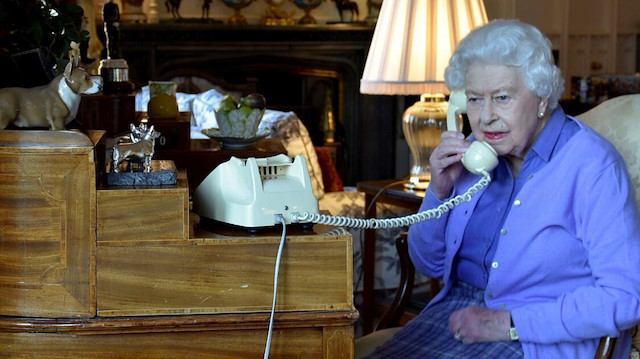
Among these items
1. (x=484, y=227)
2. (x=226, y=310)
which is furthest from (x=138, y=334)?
(x=484, y=227)

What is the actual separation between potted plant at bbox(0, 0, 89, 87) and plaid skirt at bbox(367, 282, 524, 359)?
0.86 metres

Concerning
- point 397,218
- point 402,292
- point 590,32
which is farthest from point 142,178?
point 590,32

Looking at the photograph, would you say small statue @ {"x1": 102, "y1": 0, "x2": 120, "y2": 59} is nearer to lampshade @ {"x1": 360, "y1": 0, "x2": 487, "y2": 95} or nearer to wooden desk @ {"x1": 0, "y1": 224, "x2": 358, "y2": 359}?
lampshade @ {"x1": 360, "y1": 0, "x2": 487, "y2": 95}

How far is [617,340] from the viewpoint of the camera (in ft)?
6.08

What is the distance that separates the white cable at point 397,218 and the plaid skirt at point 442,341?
186 millimetres

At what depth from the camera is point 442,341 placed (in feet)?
6.52

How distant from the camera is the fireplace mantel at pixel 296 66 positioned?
5.95 meters

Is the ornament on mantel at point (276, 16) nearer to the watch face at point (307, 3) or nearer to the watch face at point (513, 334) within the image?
the watch face at point (307, 3)

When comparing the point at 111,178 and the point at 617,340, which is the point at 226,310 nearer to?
the point at 111,178

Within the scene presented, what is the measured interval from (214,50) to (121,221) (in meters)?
4.65

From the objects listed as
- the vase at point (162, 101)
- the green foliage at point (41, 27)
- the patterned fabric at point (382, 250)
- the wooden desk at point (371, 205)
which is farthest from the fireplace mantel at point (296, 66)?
the green foliage at point (41, 27)

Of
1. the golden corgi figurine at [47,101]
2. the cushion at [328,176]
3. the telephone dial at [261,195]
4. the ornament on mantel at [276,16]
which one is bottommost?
the cushion at [328,176]

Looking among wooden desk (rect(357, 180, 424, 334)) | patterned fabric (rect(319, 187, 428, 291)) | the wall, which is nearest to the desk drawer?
wooden desk (rect(357, 180, 424, 334))

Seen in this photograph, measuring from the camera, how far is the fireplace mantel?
234 inches
